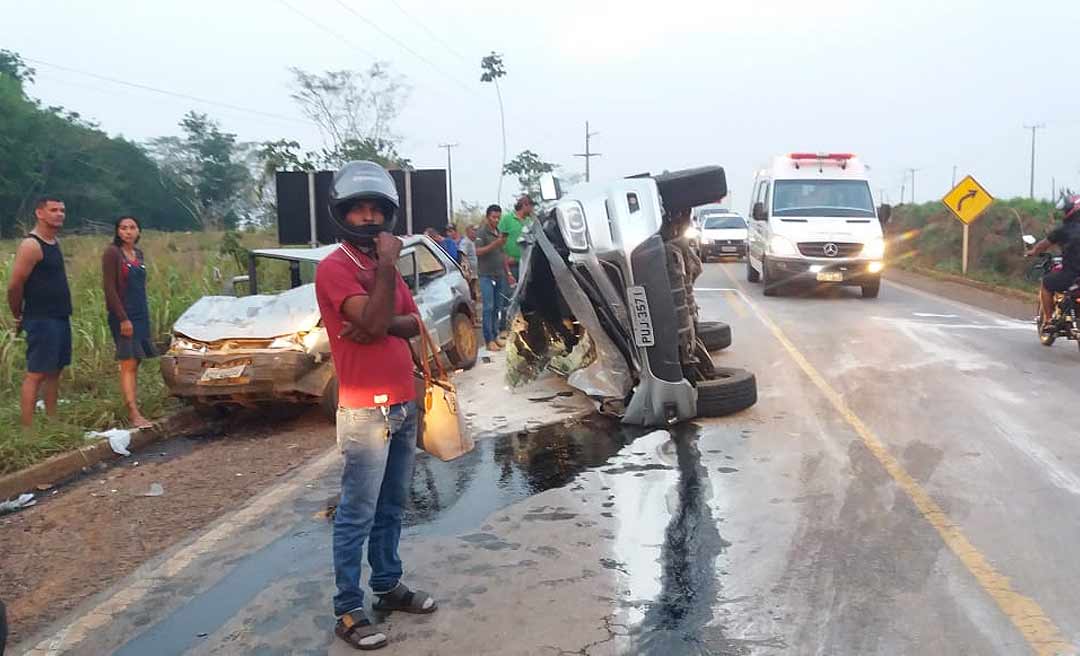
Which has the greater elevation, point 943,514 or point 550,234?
point 550,234

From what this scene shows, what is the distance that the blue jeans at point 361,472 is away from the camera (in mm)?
3562

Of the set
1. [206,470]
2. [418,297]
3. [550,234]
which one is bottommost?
[206,470]

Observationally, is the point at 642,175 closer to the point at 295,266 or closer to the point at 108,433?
the point at 295,266

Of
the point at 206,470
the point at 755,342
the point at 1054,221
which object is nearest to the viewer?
the point at 206,470

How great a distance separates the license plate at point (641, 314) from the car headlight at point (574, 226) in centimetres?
51

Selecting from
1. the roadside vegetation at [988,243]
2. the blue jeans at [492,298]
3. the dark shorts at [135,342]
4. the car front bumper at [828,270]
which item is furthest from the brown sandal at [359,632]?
the roadside vegetation at [988,243]

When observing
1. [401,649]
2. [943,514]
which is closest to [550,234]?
[943,514]

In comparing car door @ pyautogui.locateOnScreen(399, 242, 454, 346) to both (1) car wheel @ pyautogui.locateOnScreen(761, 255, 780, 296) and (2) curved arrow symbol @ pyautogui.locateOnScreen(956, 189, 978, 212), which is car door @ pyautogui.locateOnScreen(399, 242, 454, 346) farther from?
(2) curved arrow symbol @ pyautogui.locateOnScreen(956, 189, 978, 212)

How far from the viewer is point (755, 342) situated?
11.0 meters

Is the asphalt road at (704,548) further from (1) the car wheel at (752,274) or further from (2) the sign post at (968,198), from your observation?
(2) the sign post at (968,198)

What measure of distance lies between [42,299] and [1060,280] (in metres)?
9.93

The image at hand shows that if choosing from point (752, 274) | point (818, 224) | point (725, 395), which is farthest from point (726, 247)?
point (725, 395)

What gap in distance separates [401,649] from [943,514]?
3.04 metres

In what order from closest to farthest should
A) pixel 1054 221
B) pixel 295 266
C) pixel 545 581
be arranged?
1. pixel 545 581
2. pixel 295 266
3. pixel 1054 221
